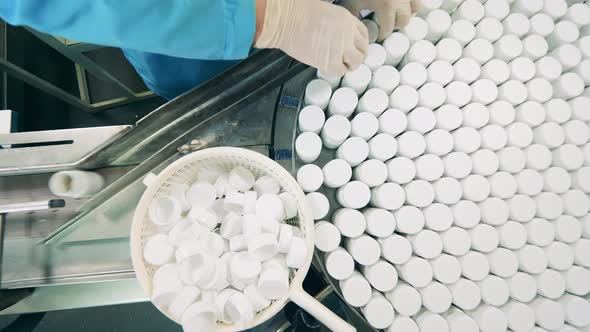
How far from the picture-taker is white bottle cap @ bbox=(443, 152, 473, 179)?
2.68 ft

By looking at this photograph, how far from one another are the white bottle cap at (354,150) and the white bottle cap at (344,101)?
2.6 inches

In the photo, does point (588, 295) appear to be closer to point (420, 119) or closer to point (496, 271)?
point (496, 271)

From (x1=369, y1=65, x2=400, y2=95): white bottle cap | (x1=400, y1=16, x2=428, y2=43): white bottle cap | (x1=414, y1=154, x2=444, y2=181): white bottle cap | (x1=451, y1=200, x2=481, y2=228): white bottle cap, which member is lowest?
(x1=451, y1=200, x2=481, y2=228): white bottle cap

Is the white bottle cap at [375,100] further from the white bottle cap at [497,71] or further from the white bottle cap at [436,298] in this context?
the white bottle cap at [436,298]

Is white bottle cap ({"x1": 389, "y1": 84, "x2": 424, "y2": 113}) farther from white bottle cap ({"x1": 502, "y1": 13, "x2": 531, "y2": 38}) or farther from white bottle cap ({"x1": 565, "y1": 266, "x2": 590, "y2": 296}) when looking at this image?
white bottle cap ({"x1": 565, "y1": 266, "x2": 590, "y2": 296})

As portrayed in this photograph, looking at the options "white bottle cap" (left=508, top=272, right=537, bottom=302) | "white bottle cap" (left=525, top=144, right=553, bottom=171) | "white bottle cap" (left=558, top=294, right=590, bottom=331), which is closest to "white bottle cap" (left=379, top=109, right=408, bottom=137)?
"white bottle cap" (left=525, top=144, right=553, bottom=171)

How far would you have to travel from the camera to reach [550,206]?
0.84 meters

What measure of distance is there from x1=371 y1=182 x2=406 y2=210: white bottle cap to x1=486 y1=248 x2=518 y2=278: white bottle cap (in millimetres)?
259

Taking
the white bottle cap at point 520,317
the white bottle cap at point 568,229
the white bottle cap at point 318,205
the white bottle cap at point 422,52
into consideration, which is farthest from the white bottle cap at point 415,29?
the white bottle cap at point 520,317

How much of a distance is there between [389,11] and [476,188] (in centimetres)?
44

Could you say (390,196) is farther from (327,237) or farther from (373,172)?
(327,237)

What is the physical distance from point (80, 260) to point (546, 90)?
3.86 ft

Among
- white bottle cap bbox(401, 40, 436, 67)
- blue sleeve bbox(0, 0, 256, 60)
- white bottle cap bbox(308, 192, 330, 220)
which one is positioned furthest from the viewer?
white bottle cap bbox(401, 40, 436, 67)

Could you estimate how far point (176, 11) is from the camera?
59 centimetres
